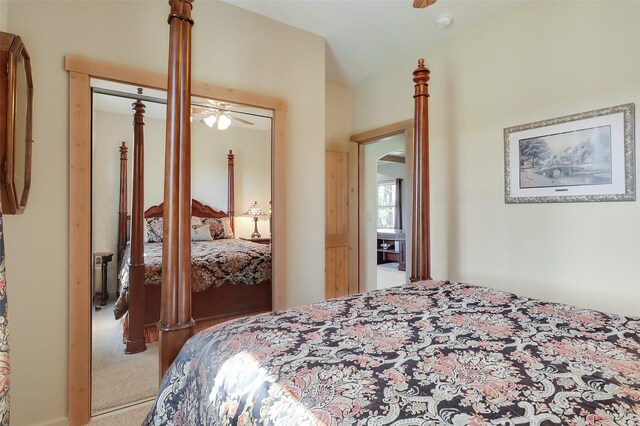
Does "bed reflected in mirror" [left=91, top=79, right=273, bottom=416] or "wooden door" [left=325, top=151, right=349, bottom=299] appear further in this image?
"wooden door" [left=325, top=151, right=349, bottom=299]

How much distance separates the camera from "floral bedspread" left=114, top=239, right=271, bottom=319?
2209mm

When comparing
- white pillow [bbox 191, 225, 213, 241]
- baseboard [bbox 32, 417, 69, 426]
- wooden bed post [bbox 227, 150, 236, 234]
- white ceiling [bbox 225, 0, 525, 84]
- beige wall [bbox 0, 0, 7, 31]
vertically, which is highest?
white ceiling [bbox 225, 0, 525, 84]

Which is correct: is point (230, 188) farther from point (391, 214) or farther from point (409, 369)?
point (391, 214)

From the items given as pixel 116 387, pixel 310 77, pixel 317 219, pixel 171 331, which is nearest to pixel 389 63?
pixel 310 77

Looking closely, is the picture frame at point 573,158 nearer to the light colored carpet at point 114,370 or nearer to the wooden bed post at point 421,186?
the wooden bed post at point 421,186

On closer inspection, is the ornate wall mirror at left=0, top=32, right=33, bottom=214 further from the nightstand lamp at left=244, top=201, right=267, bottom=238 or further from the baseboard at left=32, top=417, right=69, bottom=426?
the nightstand lamp at left=244, top=201, right=267, bottom=238

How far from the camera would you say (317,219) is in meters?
2.95

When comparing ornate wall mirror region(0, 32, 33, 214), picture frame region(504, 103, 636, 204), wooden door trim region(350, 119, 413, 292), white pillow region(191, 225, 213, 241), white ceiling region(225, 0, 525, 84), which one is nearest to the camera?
ornate wall mirror region(0, 32, 33, 214)

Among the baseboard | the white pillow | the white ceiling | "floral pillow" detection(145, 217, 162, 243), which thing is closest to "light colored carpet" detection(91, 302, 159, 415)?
the baseboard

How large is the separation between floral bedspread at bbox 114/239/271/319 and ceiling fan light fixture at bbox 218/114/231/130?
2.70 ft

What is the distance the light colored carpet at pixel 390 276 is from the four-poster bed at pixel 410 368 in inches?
172

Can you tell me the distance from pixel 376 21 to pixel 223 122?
1.44 meters

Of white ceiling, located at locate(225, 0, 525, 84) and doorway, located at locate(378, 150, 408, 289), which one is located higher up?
white ceiling, located at locate(225, 0, 525, 84)

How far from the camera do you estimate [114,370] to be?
2182mm
